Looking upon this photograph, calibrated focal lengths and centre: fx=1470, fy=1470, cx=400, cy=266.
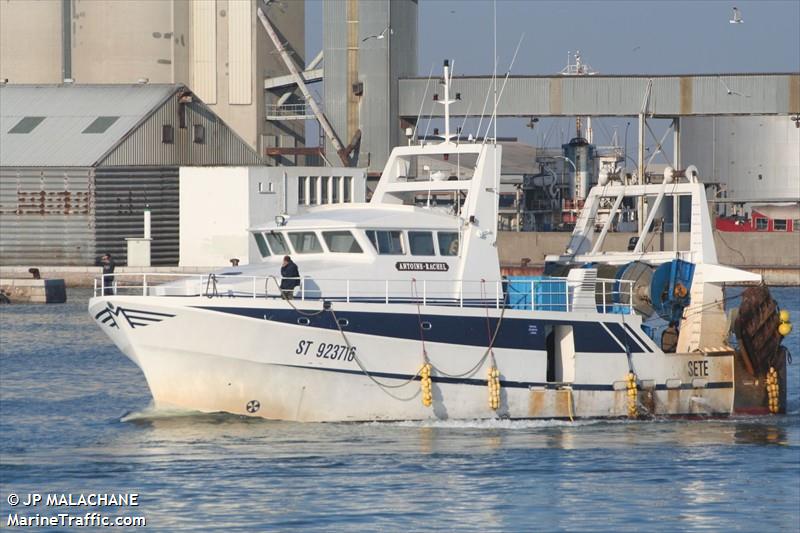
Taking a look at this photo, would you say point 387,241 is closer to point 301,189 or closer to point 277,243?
point 277,243

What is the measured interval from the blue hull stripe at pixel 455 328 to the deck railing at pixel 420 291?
41 cm

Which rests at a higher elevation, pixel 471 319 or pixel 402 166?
→ pixel 402 166

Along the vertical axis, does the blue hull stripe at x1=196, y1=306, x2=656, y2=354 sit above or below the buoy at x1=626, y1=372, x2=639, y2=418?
above

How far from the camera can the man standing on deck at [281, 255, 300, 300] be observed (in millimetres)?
25172

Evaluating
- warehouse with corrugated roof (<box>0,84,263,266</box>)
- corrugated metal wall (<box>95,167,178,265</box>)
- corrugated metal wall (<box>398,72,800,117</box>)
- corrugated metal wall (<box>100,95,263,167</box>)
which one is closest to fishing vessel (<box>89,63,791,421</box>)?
corrugated metal wall (<box>95,167,178,265</box>)

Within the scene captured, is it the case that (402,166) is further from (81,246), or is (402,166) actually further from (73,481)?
(81,246)

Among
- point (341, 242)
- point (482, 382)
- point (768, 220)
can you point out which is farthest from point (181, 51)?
point (482, 382)

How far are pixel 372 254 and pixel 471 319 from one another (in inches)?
86.4

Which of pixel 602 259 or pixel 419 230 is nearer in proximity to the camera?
pixel 419 230

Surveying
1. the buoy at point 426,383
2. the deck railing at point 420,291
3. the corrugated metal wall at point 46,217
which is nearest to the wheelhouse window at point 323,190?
the corrugated metal wall at point 46,217

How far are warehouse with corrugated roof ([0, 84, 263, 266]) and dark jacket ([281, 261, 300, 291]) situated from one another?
41.7 meters

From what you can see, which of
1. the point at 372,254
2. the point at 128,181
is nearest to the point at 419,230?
the point at 372,254

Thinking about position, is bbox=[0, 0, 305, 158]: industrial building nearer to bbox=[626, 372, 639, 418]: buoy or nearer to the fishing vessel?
the fishing vessel

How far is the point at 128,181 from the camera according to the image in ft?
222
